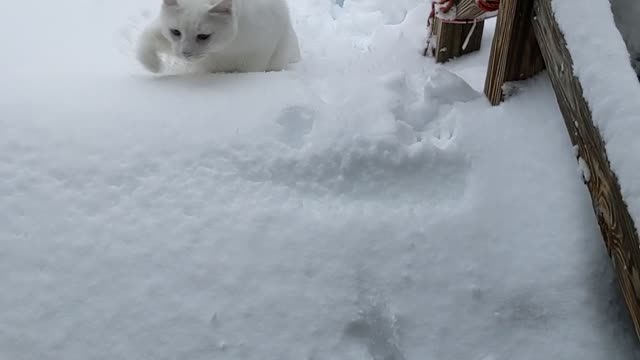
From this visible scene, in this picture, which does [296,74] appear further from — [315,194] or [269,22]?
[315,194]

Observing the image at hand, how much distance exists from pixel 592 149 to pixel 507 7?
57 centimetres

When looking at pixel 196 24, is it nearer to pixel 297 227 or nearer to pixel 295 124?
pixel 295 124

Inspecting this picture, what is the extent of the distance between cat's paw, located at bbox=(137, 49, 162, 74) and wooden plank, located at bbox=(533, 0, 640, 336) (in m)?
1.29

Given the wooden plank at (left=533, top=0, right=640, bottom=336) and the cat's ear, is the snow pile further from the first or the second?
the cat's ear

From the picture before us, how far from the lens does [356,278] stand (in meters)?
1.47

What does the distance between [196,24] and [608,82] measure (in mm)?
1363

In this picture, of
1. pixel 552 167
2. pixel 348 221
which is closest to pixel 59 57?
pixel 348 221

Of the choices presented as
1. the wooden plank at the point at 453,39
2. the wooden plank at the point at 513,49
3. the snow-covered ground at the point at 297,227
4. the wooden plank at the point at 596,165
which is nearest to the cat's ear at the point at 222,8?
Answer: the snow-covered ground at the point at 297,227

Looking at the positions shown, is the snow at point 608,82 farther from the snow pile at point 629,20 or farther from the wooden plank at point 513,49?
the snow pile at point 629,20

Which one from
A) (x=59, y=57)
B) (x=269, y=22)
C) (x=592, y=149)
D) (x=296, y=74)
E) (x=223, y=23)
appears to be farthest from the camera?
(x=59, y=57)

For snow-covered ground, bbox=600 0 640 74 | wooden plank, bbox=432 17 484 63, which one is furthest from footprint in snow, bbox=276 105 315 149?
snow-covered ground, bbox=600 0 640 74

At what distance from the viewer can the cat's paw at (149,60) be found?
2.32 meters

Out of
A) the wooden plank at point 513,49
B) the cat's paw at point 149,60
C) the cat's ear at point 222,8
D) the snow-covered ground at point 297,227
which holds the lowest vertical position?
the cat's paw at point 149,60

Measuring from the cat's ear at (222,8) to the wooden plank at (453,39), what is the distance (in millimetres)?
731
